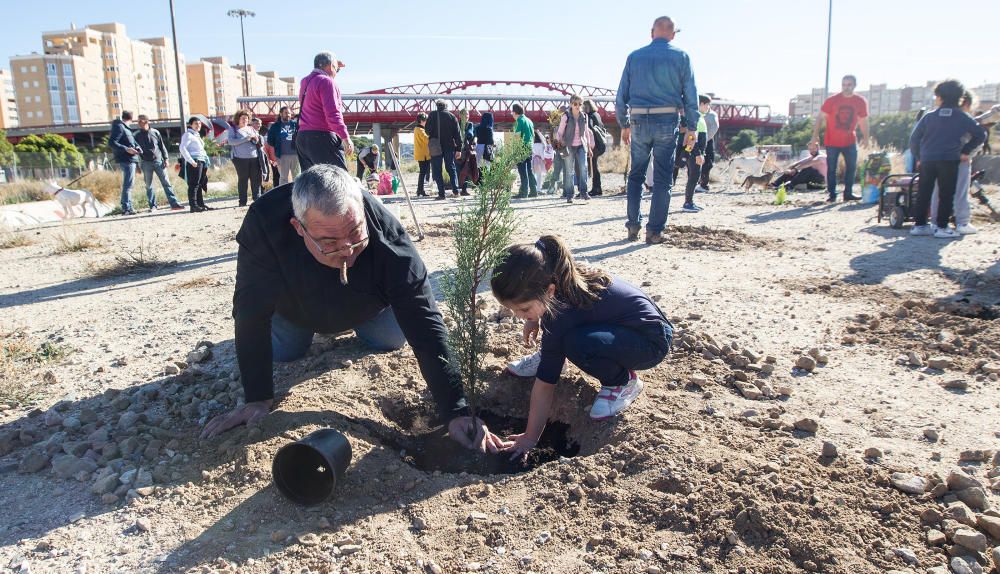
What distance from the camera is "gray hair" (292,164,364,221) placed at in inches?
95.8

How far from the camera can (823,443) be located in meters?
2.53

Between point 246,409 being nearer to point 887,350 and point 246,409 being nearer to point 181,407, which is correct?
point 181,407

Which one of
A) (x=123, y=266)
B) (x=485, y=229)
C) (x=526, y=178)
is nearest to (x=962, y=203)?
(x=485, y=229)

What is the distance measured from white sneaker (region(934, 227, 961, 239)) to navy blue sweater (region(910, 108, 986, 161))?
2.63 feet

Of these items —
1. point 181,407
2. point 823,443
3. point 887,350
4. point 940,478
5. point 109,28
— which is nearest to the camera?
point 940,478

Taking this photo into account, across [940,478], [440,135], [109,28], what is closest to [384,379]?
[940,478]

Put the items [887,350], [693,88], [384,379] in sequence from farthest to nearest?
[693,88], [887,350], [384,379]

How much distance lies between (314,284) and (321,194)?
2.15ft

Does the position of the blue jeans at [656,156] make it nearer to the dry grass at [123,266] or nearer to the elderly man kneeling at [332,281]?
the elderly man kneeling at [332,281]

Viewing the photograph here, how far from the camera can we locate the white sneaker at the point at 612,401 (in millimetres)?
2912

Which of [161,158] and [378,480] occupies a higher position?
[161,158]

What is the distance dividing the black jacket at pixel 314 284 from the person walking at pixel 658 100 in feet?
13.5

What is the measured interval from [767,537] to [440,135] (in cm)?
1046

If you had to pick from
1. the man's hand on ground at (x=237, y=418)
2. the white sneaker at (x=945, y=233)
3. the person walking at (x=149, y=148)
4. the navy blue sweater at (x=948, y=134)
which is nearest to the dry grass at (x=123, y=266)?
the man's hand on ground at (x=237, y=418)
